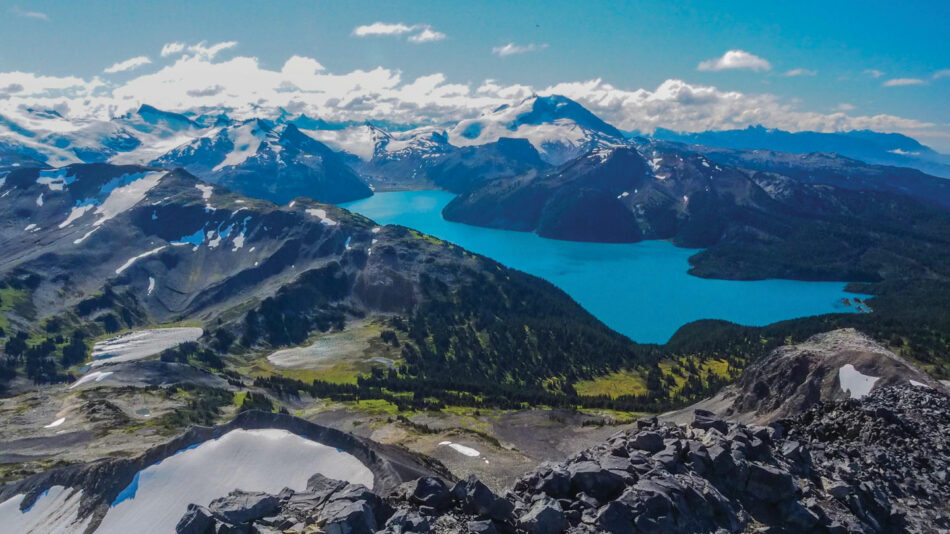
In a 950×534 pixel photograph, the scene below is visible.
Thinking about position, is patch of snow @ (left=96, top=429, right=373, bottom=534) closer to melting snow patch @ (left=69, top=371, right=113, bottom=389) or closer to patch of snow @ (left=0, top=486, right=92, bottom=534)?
patch of snow @ (left=0, top=486, right=92, bottom=534)

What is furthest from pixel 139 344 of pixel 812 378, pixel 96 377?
pixel 812 378

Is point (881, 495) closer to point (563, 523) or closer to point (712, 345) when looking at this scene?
point (563, 523)

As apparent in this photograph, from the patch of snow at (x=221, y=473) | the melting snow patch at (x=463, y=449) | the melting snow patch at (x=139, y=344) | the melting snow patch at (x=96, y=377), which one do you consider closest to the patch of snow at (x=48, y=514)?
the patch of snow at (x=221, y=473)

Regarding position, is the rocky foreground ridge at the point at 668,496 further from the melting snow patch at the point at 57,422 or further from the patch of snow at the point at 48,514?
the melting snow patch at the point at 57,422

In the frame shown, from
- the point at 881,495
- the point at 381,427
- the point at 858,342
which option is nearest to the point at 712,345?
the point at 858,342

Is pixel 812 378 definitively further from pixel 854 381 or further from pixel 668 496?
pixel 668 496
